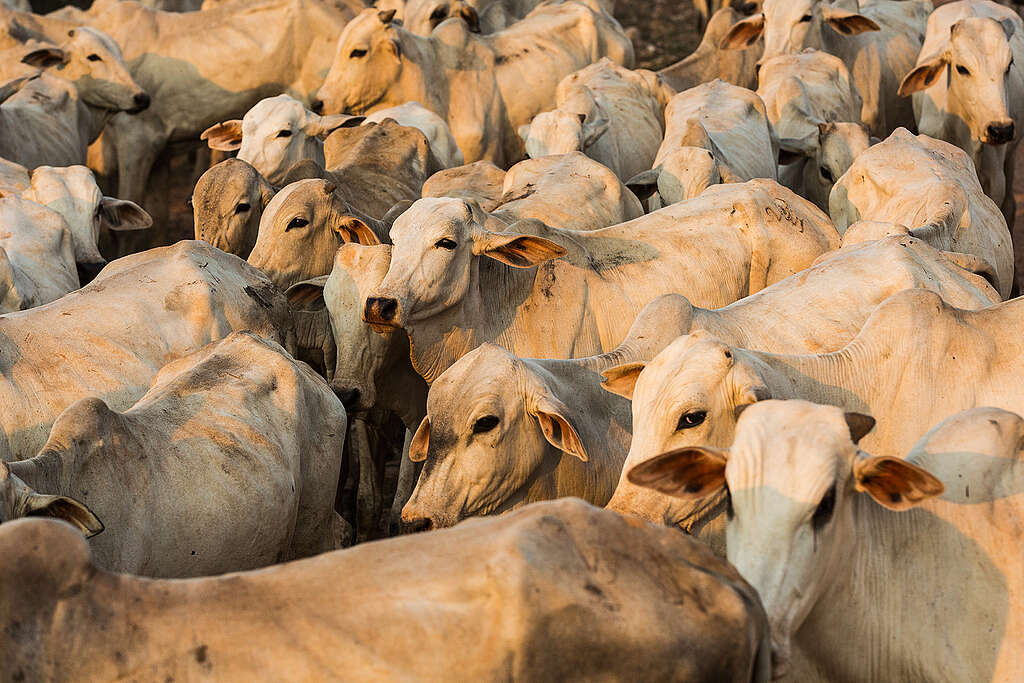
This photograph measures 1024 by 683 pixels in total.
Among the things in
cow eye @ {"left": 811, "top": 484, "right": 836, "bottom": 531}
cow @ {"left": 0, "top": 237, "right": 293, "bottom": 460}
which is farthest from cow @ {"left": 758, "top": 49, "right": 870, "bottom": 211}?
cow eye @ {"left": 811, "top": 484, "right": 836, "bottom": 531}

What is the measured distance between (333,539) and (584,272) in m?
1.54

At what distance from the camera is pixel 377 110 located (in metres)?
10.4

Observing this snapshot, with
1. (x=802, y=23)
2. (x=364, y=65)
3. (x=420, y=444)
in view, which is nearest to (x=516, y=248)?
(x=420, y=444)

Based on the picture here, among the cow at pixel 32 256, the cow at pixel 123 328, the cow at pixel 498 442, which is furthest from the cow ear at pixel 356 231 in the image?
the cow at pixel 498 442

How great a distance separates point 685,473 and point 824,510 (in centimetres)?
40

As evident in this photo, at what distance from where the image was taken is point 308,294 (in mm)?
6645

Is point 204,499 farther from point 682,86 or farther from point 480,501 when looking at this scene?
point 682,86

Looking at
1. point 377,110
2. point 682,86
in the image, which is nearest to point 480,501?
point 377,110

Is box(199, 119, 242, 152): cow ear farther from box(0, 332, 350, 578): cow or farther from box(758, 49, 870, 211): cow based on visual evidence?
box(0, 332, 350, 578): cow

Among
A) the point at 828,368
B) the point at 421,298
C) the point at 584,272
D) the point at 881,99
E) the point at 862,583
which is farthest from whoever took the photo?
the point at 881,99

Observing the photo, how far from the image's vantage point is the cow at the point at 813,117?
8.89m

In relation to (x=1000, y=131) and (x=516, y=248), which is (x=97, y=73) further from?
(x=1000, y=131)

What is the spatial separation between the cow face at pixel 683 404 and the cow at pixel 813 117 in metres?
4.92

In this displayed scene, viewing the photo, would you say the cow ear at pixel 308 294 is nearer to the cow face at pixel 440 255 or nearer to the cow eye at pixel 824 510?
the cow face at pixel 440 255
